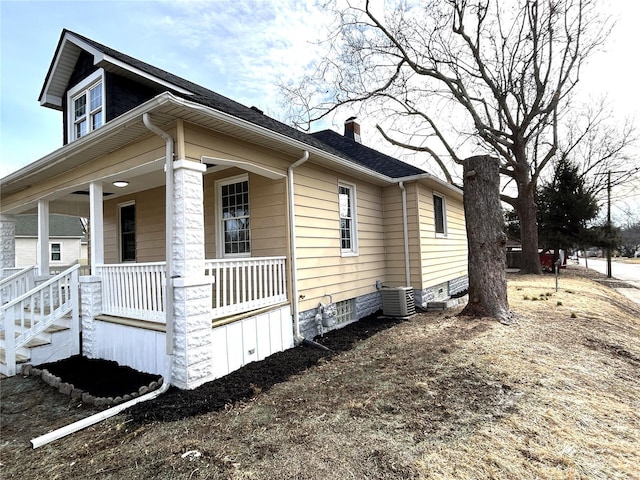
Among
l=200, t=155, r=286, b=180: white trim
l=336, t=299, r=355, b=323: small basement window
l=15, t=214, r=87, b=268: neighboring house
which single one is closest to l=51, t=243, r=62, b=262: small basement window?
l=15, t=214, r=87, b=268: neighboring house

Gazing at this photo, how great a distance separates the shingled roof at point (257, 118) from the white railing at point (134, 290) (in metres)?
2.43

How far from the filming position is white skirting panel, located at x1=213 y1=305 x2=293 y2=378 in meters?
4.56

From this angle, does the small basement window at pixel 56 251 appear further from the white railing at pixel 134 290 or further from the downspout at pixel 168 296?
the downspout at pixel 168 296

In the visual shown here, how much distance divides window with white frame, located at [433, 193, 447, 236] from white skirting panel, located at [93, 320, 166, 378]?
325 inches

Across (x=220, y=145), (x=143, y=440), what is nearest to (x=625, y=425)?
(x=143, y=440)

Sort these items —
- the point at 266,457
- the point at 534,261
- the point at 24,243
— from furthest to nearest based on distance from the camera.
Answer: the point at 24,243 < the point at 534,261 < the point at 266,457

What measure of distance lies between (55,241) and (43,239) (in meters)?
23.3

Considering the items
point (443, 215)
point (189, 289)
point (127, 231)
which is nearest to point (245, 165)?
point (189, 289)

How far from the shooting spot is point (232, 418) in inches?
137

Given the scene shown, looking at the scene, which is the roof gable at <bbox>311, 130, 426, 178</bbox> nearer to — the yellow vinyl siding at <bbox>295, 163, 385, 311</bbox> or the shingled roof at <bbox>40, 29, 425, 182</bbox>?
the shingled roof at <bbox>40, 29, 425, 182</bbox>

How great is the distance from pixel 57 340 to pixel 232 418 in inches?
154

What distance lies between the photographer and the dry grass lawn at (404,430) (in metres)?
2.61

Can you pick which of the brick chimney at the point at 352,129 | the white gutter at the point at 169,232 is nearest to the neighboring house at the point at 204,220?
the white gutter at the point at 169,232

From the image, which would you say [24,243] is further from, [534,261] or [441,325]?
[534,261]
